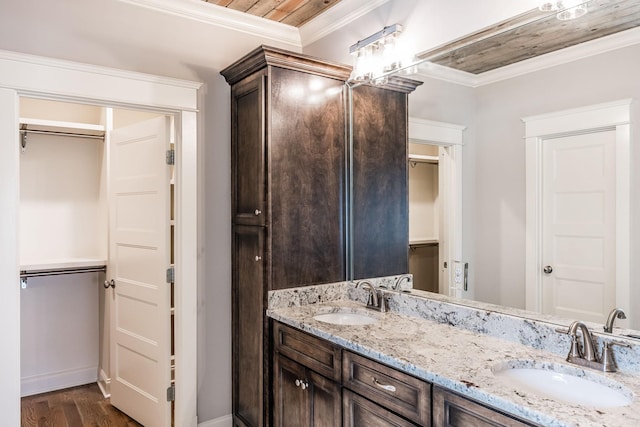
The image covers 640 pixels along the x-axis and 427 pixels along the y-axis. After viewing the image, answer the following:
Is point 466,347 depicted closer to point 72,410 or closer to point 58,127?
point 72,410

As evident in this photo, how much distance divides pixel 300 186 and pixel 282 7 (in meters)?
1.11

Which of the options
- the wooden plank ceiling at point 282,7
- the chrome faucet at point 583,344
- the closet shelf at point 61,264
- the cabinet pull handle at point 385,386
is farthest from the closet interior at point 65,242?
the chrome faucet at point 583,344

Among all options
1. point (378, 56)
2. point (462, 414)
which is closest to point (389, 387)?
point (462, 414)

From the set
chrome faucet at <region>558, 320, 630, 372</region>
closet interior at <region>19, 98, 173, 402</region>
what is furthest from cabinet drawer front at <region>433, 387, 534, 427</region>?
closet interior at <region>19, 98, 173, 402</region>

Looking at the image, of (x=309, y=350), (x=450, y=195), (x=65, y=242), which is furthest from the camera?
(x=65, y=242)

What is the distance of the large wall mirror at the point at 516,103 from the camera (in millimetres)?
1486

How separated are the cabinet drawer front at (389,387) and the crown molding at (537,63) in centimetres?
129

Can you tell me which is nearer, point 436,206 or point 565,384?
point 565,384

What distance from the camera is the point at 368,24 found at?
99.6 inches

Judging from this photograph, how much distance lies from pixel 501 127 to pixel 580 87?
348 millimetres

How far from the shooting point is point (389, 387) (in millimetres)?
1587

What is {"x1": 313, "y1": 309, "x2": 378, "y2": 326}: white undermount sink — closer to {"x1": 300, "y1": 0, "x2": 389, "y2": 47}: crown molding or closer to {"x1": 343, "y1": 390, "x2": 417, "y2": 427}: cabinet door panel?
{"x1": 343, "y1": 390, "x2": 417, "y2": 427}: cabinet door panel

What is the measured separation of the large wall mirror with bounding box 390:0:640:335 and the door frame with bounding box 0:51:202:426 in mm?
1360

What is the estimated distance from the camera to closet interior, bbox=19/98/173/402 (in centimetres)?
340
